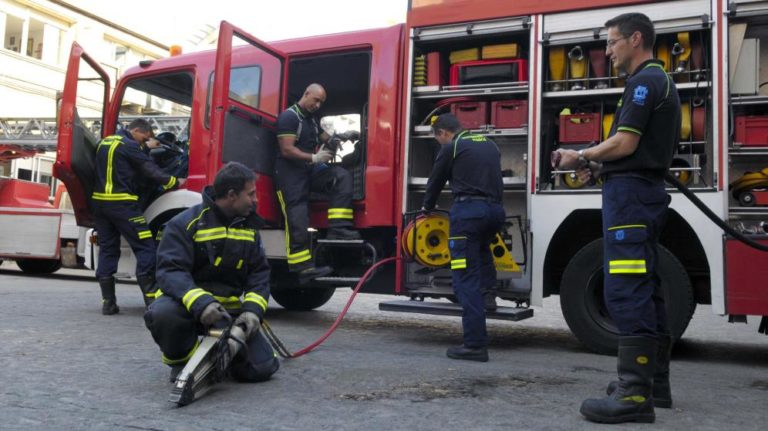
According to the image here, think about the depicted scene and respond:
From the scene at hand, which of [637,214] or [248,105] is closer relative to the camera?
[637,214]

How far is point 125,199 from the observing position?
590 centimetres

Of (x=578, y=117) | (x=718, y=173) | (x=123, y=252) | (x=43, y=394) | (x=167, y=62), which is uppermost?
(x=167, y=62)

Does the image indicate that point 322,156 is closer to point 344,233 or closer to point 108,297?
point 344,233

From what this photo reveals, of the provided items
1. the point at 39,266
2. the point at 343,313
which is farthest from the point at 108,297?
the point at 39,266

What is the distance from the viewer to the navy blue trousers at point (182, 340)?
3.11 m

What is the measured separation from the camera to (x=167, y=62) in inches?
254

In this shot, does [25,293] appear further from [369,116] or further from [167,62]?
[369,116]

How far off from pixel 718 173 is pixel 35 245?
1046 cm

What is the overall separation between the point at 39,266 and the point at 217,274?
10130 mm

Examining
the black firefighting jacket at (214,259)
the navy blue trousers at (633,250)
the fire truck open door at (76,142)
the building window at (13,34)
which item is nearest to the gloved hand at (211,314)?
the black firefighting jacket at (214,259)

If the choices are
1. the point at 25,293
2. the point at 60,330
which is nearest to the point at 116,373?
the point at 60,330

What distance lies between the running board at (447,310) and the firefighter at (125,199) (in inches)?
91.5

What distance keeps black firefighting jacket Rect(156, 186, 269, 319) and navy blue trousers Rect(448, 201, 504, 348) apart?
1351 millimetres

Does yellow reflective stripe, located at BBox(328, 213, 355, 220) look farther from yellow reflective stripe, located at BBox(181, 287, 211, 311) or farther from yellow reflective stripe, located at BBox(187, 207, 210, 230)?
yellow reflective stripe, located at BBox(181, 287, 211, 311)
